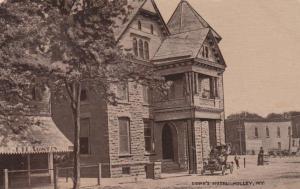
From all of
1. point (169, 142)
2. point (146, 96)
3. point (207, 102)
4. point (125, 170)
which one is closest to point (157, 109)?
point (146, 96)

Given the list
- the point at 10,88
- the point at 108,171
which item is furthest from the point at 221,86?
the point at 10,88

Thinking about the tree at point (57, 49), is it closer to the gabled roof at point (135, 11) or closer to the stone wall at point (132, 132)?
the stone wall at point (132, 132)

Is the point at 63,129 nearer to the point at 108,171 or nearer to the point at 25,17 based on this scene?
the point at 108,171

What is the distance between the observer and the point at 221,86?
113ft

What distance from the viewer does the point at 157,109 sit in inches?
1113

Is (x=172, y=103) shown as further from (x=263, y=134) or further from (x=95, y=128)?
(x=263, y=134)

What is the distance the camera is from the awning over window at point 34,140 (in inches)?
704

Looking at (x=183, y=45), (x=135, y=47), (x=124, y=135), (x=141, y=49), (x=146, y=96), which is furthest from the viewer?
(x=146, y=96)

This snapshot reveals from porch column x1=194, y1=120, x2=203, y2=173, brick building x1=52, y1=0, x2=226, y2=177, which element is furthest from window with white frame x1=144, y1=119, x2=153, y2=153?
porch column x1=194, y1=120, x2=203, y2=173

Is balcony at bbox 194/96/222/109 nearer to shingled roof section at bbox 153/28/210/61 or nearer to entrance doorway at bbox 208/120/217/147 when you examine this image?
entrance doorway at bbox 208/120/217/147

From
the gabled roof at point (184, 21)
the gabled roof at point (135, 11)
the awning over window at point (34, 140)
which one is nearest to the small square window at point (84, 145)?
the awning over window at point (34, 140)

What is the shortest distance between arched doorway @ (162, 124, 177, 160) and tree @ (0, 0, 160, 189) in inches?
509

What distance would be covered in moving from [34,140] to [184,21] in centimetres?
1554

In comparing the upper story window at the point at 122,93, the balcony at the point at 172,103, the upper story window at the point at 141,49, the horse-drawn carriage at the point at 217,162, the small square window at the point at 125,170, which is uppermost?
the upper story window at the point at 141,49
